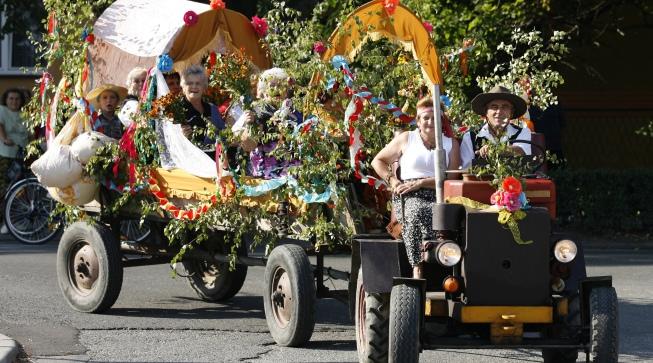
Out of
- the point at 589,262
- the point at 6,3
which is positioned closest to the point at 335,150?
the point at 589,262

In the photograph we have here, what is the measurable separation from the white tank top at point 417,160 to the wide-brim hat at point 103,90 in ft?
12.7

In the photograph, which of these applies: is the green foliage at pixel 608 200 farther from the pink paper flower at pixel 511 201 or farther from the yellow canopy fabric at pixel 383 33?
the pink paper flower at pixel 511 201

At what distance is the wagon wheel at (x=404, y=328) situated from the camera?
7.04 meters

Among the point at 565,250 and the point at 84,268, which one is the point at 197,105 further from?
the point at 565,250

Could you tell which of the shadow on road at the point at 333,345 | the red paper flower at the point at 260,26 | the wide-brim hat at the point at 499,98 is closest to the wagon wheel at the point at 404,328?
the wide-brim hat at the point at 499,98

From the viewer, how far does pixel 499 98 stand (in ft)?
27.3

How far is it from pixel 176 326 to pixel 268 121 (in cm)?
163

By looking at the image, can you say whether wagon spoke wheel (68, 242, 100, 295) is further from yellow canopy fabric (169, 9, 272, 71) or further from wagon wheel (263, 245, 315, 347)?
wagon wheel (263, 245, 315, 347)

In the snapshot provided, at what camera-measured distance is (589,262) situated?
47.0ft

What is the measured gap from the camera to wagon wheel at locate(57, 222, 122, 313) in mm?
10148

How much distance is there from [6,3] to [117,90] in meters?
9.77

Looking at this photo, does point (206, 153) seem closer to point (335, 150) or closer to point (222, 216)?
point (222, 216)

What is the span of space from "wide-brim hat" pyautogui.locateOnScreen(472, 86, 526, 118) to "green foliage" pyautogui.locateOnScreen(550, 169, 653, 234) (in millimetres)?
8931

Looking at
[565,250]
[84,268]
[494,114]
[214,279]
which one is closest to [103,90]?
[84,268]
